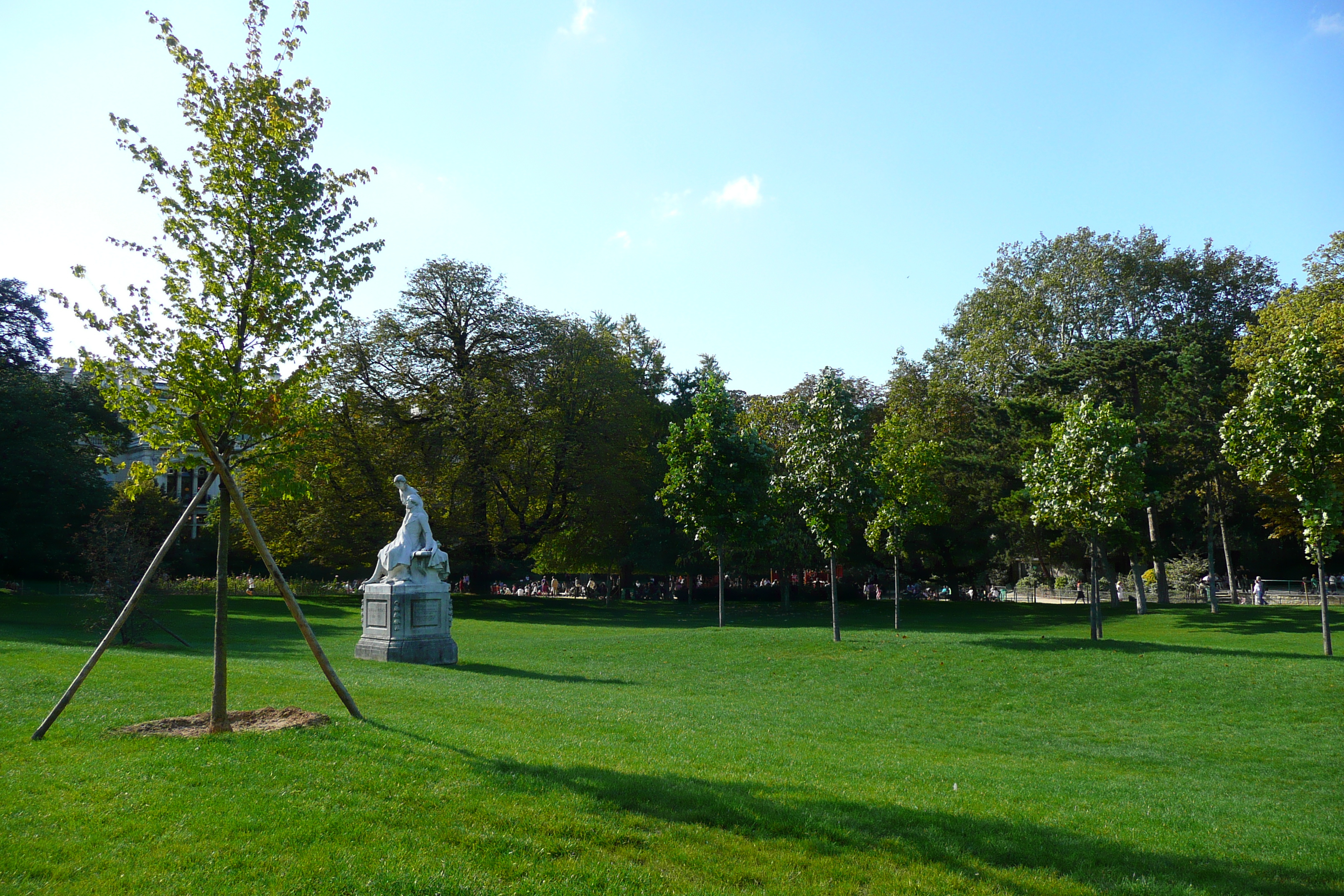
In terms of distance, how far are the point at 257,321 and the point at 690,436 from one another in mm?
21805

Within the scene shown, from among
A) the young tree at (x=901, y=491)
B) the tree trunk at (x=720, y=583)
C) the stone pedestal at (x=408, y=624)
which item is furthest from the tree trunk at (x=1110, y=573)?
the stone pedestal at (x=408, y=624)

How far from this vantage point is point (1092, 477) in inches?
933

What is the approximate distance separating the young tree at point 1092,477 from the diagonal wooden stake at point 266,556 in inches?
802

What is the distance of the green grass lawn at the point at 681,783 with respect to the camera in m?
5.61

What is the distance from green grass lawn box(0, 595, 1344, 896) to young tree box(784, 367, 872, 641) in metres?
5.65

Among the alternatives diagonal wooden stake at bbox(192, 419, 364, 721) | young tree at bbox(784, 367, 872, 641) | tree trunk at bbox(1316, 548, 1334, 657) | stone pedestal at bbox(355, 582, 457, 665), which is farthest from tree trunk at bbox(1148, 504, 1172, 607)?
diagonal wooden stake at bbox(192, 419, 364, 721)

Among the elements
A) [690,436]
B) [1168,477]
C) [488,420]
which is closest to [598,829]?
[690,436]

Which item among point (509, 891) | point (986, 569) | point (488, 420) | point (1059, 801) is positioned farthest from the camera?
point (986, 569)

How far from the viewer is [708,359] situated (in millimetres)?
54281

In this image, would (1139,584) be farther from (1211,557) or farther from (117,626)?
(117,626)

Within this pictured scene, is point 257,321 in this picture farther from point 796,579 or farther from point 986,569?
point 796,579

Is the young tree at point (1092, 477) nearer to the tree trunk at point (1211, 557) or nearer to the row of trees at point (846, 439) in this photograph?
the row of trees at point (846, 439)

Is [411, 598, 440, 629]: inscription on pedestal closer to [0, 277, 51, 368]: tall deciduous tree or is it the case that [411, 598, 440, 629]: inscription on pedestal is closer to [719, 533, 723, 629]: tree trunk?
[719, 533, 723, 629]: tree trunk

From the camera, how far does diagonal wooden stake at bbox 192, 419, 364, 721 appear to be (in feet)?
29.2
